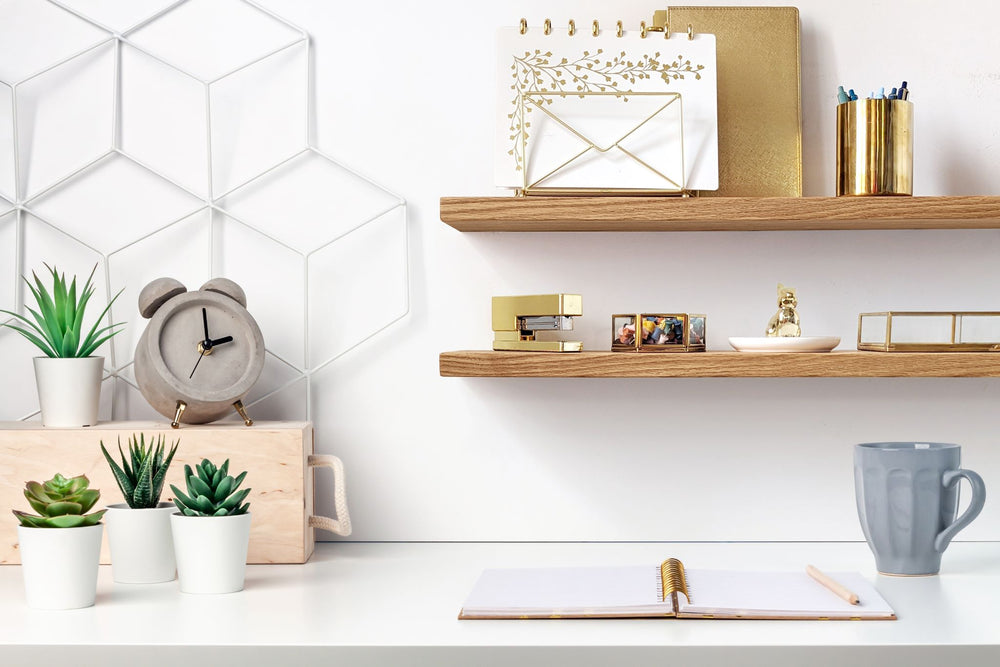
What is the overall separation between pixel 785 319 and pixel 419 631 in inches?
25.6

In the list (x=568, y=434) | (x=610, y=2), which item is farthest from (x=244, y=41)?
(x=568, y=434)

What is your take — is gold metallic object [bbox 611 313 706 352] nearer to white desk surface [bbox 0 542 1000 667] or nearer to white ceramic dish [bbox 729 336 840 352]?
white ceramic dish [bbox 729 336 840 352]

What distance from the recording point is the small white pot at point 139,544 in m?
1.06

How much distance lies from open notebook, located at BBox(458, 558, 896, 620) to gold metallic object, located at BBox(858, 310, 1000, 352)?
1.01 ft

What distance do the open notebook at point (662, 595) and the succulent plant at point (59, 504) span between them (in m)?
0.42

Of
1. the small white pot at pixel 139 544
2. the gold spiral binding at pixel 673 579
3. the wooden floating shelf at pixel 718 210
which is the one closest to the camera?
the gold spiral binding at pixel 673 579

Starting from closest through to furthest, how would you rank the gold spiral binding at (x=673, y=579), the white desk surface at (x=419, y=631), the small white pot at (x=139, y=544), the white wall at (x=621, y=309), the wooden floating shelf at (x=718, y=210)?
the white desk surface at (x=419, y=631) < the gold spiral binding at (x=673, y=579) < the small white pot at (x=139, y=544) < the wooden floating shelf at (x=718, y=210) < the white wall at (x=621, y=309)

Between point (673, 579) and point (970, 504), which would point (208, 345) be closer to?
point (673, 579)

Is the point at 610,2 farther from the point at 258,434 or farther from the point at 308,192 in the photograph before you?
the point at 258,434

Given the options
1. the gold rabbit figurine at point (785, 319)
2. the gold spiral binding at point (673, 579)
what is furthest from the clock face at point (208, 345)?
the gold rabbit figurine at point (785, 319)

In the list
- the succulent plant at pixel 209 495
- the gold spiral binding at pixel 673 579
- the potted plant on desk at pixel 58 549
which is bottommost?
the gold spiral binding at pixel 673 579

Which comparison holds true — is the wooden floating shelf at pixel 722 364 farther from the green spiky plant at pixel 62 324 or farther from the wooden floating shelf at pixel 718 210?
the green spiky plant at pixel 62 324

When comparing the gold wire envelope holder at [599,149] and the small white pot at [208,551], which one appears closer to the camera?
the small white pot at [208,551]

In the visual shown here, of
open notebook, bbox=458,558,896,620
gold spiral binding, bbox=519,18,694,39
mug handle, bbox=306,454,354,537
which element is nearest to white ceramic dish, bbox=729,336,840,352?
open notebook, bbox=458,558,896,620
